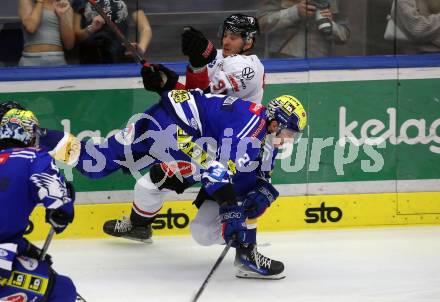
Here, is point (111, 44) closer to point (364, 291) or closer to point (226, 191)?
point (226, 191)

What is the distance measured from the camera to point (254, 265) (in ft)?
19.0

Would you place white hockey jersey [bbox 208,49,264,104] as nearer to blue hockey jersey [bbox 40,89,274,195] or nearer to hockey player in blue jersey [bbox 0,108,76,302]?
blue hockey jersey [bbox 40,89,274,195]

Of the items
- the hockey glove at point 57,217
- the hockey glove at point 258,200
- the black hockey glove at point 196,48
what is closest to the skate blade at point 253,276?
the hockey glove at point 258,200

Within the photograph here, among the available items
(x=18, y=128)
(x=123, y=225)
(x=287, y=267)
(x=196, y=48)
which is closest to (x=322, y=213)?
(x=287, y=267)

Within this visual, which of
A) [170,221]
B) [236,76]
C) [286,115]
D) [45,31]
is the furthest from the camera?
[170,221]

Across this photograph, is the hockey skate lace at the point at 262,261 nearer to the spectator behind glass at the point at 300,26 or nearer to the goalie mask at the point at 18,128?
the spectator behind glass at the point at 300,26

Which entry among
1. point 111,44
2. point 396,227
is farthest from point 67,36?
point 396,227

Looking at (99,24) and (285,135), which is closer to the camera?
(285,135)

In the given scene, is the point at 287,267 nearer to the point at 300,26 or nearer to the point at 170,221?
the point at 170,221

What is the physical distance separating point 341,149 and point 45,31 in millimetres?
1833

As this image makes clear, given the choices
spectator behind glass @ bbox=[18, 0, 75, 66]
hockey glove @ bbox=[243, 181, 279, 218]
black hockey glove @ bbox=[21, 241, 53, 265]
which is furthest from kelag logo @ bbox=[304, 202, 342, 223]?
black hockey glove @ bbox=[21, 241, 53, 265]

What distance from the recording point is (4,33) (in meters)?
6.54

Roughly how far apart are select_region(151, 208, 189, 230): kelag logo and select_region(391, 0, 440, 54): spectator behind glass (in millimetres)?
1601

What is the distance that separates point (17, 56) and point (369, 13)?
80.5 inches
